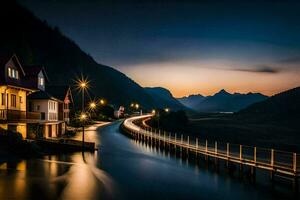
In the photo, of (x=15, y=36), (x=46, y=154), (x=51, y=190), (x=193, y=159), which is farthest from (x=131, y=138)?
(x=15, y=36)

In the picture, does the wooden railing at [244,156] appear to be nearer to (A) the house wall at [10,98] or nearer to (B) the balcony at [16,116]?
(B) the balcony at [16,116]

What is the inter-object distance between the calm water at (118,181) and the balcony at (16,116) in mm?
8581

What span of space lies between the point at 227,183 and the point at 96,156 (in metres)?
20.6

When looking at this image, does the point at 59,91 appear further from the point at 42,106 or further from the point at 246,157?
the point at 246,157

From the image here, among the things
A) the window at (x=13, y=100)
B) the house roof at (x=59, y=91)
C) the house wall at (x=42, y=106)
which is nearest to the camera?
the window at (x=13, y=100)

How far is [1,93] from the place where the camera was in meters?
48.4

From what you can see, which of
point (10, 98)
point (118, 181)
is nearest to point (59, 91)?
point (10, 98)

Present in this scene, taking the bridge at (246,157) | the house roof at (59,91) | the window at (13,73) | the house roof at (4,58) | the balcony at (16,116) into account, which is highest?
the house roof at (4,58)

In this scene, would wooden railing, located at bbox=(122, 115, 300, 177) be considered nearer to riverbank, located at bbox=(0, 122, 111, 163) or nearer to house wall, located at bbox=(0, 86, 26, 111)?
riverbank, located at bbox=(0, 122, 111, 163)

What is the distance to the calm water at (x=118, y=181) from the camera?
94.4ft

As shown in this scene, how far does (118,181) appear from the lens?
34.9 metres

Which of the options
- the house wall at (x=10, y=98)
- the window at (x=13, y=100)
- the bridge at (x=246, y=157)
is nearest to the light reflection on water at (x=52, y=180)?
the house wall at (x=10, y=98)

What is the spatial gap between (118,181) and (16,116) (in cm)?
2255

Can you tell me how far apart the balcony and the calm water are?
8.58 metres
